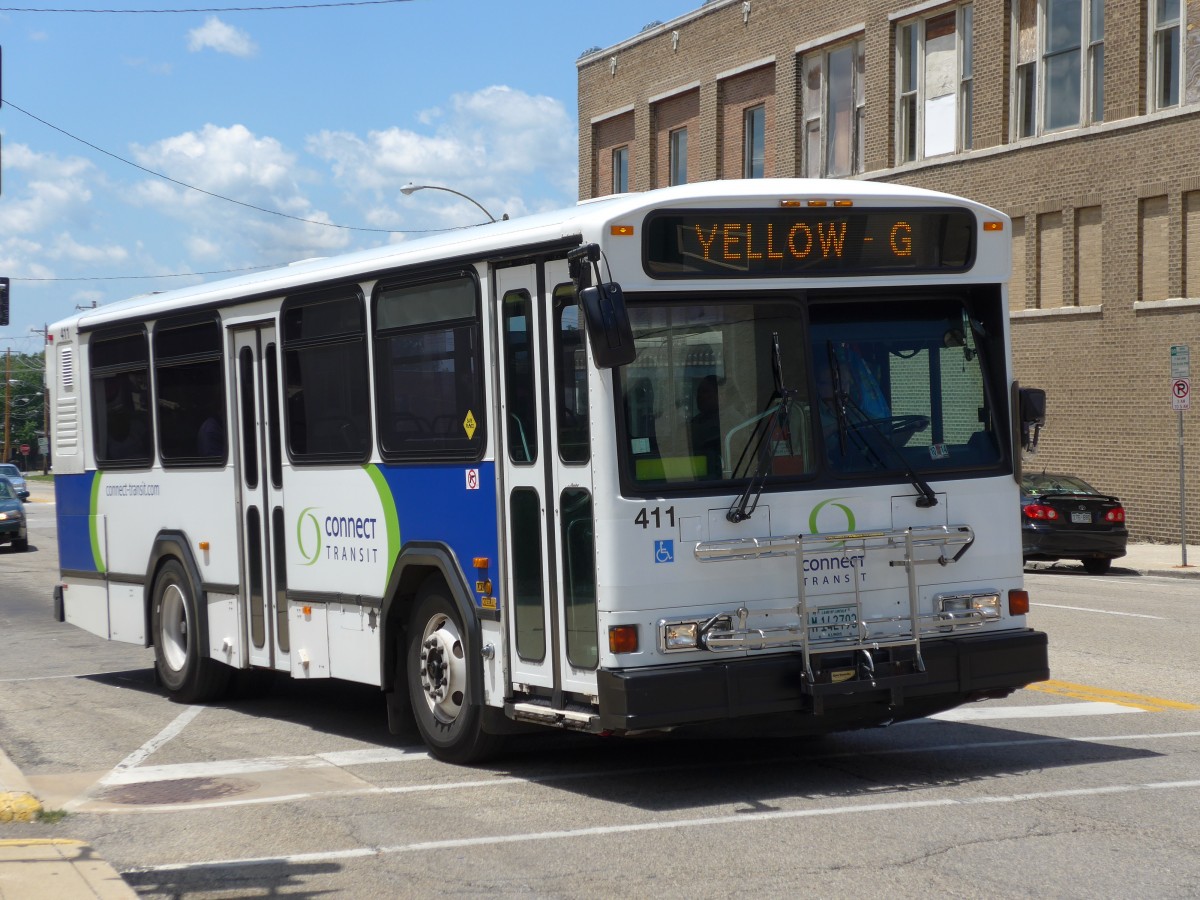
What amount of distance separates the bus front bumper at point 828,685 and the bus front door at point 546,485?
410mm

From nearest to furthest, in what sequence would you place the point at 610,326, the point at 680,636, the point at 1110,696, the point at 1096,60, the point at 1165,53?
the point at 610,326
the point at 680,636
the point at 1110,696
the point at 1165,53
the point at 1096,60

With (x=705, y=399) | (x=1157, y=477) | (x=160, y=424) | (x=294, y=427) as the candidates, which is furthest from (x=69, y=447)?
(x=1157, y=477)

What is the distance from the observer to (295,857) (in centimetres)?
727

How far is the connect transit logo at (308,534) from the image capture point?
35.5 feet

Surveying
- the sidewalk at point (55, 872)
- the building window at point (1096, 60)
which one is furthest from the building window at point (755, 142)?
the sidewalk at point (55, 872)

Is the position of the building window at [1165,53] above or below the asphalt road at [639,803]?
above

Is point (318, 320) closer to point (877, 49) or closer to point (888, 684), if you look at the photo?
point (888, 684)

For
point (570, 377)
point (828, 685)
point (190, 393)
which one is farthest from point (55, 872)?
point (190, 393)

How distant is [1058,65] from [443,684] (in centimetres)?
2617

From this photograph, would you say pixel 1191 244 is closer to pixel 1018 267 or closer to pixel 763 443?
pixel 1018 267

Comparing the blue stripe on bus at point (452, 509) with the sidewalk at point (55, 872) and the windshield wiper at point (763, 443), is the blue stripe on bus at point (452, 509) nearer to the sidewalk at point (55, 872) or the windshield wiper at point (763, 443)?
the windshield wiper at point (763, 443)

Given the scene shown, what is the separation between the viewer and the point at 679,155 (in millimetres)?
44625

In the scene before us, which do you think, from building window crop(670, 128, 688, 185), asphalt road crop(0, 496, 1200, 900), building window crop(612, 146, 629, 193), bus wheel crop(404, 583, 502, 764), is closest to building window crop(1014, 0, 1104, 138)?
building window crop(670, 128, 688, 185)

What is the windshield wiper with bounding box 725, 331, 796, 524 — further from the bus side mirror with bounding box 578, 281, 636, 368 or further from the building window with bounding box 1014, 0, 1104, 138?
the building window with bounding box 1014, 0, 1104, 138
